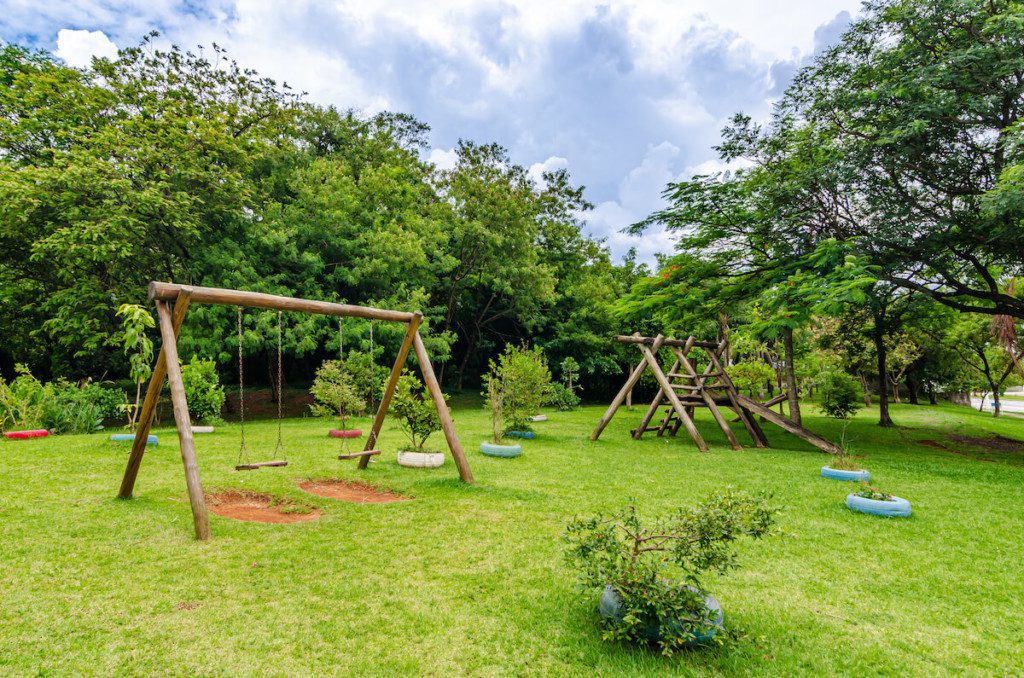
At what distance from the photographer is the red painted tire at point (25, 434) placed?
415 inches

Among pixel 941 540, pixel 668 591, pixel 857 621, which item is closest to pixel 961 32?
pixel 941 540

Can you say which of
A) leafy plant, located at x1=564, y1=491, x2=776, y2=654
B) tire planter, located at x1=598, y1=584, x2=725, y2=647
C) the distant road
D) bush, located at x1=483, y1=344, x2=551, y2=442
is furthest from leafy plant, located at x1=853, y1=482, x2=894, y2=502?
the distant road

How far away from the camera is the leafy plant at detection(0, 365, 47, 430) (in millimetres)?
11508

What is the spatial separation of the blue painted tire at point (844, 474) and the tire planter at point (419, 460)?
21.8 feet

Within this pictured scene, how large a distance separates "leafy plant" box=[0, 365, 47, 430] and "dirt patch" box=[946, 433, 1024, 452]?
22989 mm

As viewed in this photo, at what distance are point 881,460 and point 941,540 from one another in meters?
6.22

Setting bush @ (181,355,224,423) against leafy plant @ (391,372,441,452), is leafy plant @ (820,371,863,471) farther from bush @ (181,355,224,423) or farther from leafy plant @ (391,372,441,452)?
bush @ (181,355,224,423)

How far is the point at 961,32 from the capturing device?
10.4 m

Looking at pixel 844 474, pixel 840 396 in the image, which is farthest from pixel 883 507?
pixel 840 396

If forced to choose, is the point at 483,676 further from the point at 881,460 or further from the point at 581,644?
the point at 881,460

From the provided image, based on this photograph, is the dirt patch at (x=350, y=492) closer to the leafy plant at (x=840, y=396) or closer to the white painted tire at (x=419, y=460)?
the white painted tire at (x=419, y=460)

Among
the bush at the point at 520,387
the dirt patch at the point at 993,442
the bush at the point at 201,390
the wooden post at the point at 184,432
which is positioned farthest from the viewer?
the dirt patch at the point at 993,442

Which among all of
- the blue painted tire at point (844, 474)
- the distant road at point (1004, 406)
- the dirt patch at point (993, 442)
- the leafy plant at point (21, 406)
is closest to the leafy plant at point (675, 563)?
the blue painted tire at point (844, 474)

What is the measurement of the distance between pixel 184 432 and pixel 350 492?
8.31 feet
